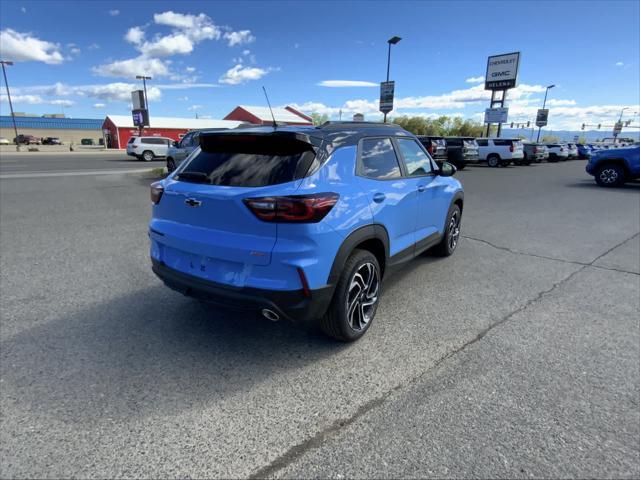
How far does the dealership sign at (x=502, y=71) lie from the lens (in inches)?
1527

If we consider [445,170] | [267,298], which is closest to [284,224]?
[267,298]

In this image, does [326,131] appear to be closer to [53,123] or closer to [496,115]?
[496,115]

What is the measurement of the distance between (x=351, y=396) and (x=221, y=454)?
0.89 metres

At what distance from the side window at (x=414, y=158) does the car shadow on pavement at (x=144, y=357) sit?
6.57 feet

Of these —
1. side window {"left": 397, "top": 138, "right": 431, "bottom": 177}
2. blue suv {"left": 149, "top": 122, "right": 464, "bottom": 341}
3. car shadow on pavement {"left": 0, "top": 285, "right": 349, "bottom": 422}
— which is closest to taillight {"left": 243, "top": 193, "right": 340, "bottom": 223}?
blue suv {"left": 149, "top": 122, "right": 464, "bottom": 341}

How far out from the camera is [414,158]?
14.1 ft

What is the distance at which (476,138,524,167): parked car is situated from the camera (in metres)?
24.8

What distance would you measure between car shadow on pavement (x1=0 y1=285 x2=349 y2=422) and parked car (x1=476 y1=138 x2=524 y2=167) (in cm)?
2522

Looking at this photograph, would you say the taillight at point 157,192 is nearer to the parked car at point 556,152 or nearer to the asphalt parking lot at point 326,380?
the asphalt parking lot at point 326,380

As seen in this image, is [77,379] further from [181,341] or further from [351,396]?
[351,396]

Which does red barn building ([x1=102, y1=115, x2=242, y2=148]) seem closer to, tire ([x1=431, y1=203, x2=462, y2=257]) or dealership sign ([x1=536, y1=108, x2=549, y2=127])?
dealership sign ([x1=536, y1=108, x2=549, y2=127])

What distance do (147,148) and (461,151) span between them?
2094cm

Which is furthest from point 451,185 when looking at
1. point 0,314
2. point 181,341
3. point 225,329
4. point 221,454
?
point 0,314

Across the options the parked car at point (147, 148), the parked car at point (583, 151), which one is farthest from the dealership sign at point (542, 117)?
the parked car at point (147, 148)
